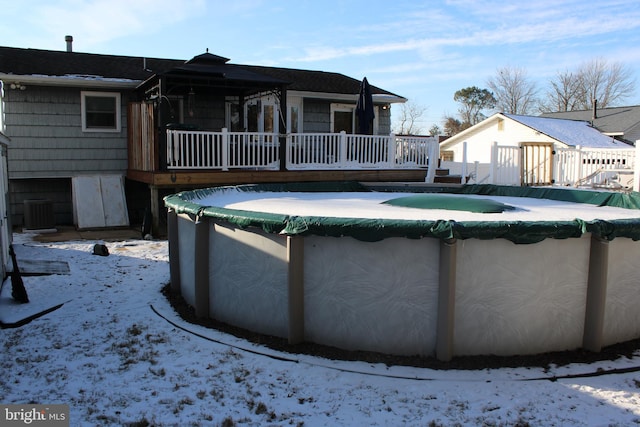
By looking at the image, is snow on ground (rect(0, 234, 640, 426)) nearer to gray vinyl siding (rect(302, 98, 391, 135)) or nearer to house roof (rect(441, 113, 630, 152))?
gray vinyl siding (rect(302, 98, 391, 135))

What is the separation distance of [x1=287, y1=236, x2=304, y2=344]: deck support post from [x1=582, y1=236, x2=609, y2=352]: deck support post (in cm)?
219

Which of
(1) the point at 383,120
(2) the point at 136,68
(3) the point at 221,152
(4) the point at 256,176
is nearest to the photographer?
(4) the point at 256,176

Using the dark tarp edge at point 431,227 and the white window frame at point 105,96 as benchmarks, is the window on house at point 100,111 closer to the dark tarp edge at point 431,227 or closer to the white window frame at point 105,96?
the white window frame at point 105,96

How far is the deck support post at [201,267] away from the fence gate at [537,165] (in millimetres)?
10368

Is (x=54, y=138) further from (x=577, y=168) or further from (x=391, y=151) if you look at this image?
(x=577, y=168)

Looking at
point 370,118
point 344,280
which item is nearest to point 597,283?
point 344,280

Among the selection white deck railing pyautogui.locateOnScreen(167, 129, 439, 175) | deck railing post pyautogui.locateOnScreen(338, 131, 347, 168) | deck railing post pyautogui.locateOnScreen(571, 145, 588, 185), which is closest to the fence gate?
deck railing post pyautogui.locateOnScreen(571, 145, 588, 185)

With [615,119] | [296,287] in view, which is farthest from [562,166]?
[615,119]

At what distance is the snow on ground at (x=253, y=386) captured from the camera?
9.70 ft

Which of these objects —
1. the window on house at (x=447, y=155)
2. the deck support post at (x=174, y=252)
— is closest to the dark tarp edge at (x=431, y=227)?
the deck support post at (x=174, y=252)

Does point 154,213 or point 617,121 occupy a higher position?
point 617,121

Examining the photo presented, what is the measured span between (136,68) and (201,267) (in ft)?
31.3

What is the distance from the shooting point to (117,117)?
11891 millimetres

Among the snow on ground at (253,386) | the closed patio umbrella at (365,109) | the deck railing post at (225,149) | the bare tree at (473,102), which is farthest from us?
the bare tree at (473,102)
